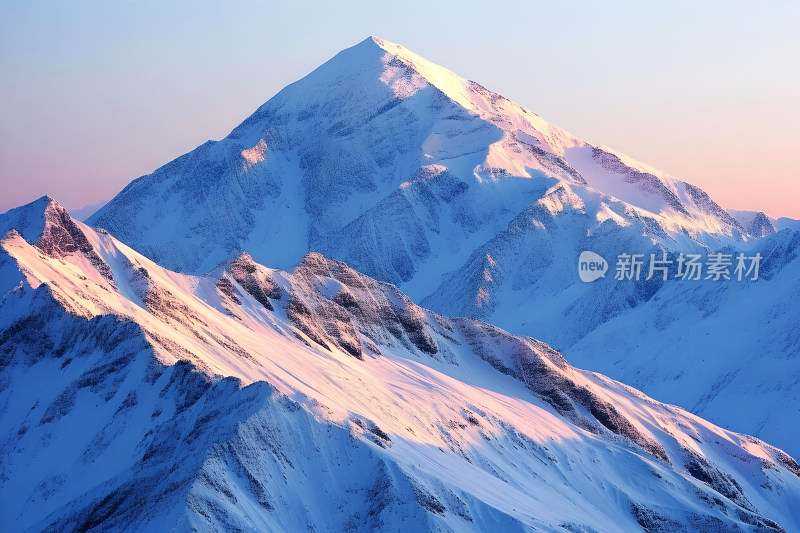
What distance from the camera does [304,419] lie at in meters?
81.6

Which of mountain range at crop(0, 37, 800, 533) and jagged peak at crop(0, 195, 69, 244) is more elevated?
jagged peak at crop(0, 195, 69, 244)

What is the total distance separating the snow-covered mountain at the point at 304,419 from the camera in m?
74.9

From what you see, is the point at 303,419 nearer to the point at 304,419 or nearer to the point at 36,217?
the point at 304,419

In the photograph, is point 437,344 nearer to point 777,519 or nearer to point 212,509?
point 777,519

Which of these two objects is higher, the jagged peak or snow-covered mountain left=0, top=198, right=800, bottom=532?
the jagged peak

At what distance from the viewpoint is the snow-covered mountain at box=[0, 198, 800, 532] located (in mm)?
74875

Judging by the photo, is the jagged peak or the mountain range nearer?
the mountain range

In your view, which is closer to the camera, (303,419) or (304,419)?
(303,419)

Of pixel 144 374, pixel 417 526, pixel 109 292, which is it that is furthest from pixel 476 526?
pixel 109 292

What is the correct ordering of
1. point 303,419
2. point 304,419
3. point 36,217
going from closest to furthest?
point 303,419, point 304,419, point 36,217

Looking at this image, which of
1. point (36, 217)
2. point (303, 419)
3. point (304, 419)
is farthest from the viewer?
point (36, 217)

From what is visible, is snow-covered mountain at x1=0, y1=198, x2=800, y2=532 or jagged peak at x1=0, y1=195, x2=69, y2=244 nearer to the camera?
snow-covered mountain at x1=0, y1=198, x2=800, y2=532

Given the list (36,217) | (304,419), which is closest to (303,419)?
(304,419)

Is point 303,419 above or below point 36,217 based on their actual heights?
below
